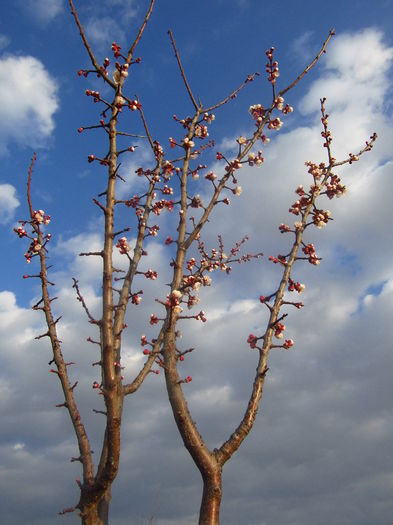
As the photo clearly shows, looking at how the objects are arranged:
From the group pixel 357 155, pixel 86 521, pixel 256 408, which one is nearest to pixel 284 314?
pixel 256 408

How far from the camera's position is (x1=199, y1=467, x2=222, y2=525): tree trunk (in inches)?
247

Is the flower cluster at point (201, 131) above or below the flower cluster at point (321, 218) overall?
above

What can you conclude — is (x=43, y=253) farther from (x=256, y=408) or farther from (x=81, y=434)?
(x=256, y=408)

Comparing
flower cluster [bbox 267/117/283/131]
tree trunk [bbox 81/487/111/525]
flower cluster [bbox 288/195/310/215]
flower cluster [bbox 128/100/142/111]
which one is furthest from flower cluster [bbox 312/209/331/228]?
tree trunk [bbox 81/487/111/525]

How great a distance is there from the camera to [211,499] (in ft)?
20.9

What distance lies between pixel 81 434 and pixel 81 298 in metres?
2.49

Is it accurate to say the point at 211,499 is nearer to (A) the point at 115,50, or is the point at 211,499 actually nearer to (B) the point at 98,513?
(B) the point at 98,513

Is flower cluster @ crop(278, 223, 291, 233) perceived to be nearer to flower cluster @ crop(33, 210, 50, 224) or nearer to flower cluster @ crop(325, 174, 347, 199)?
flower cluster @ crop(325, 174, 347, 199)

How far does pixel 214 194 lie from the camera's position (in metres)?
8.77

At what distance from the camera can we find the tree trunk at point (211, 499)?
20.6ft

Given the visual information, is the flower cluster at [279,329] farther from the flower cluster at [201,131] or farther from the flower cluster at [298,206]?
the flower cluster at [201,131]

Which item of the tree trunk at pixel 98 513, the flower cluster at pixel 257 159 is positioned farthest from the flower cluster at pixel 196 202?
the tree trunk at pixel 98 513

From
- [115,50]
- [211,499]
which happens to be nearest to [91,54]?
[115,50]

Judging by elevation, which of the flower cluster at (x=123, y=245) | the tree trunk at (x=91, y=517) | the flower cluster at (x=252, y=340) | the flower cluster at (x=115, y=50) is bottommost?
the tree trunk at (x=91, y=517)
